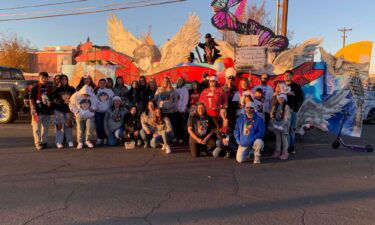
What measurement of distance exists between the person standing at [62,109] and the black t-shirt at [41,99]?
0.13 m

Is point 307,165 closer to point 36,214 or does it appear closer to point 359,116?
point 359,116

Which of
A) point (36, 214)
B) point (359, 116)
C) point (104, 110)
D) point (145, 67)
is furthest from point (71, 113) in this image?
point (359, 116)

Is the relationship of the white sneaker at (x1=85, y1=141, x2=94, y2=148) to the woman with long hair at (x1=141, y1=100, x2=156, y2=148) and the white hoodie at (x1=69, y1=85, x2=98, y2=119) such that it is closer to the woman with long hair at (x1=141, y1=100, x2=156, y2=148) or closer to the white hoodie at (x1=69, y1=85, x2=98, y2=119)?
the white hoodie at (x1=69, y1=85, x2=98, y2=119)

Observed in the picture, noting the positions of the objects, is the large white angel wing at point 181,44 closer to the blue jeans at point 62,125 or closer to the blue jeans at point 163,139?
the blue jeans at point 163,139

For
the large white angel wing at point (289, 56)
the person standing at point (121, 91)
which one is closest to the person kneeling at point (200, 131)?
the person standing at point (121, 91)

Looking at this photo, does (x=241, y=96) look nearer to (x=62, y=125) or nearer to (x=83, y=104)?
(x=83, y=104)

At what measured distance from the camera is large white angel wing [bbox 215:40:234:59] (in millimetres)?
8586

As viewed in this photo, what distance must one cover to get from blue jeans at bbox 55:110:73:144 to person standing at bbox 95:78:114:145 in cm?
66

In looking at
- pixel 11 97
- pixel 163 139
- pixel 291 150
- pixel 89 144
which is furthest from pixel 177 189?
pixel 11 97

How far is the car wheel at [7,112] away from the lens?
35.8 ft

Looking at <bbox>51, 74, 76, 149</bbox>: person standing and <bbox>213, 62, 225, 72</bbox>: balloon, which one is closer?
<bbox>51, 74, 76, 149</bbox>: person standing

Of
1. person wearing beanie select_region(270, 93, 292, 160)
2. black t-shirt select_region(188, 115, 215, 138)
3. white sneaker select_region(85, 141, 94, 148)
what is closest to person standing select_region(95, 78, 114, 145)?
white sneaker select_region(85, 141, 94, 148)

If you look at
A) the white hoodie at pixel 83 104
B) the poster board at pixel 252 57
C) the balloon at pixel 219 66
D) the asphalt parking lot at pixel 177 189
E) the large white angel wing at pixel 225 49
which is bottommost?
the asphalt parking lot at pixel 177 189

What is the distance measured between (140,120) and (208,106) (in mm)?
1894
